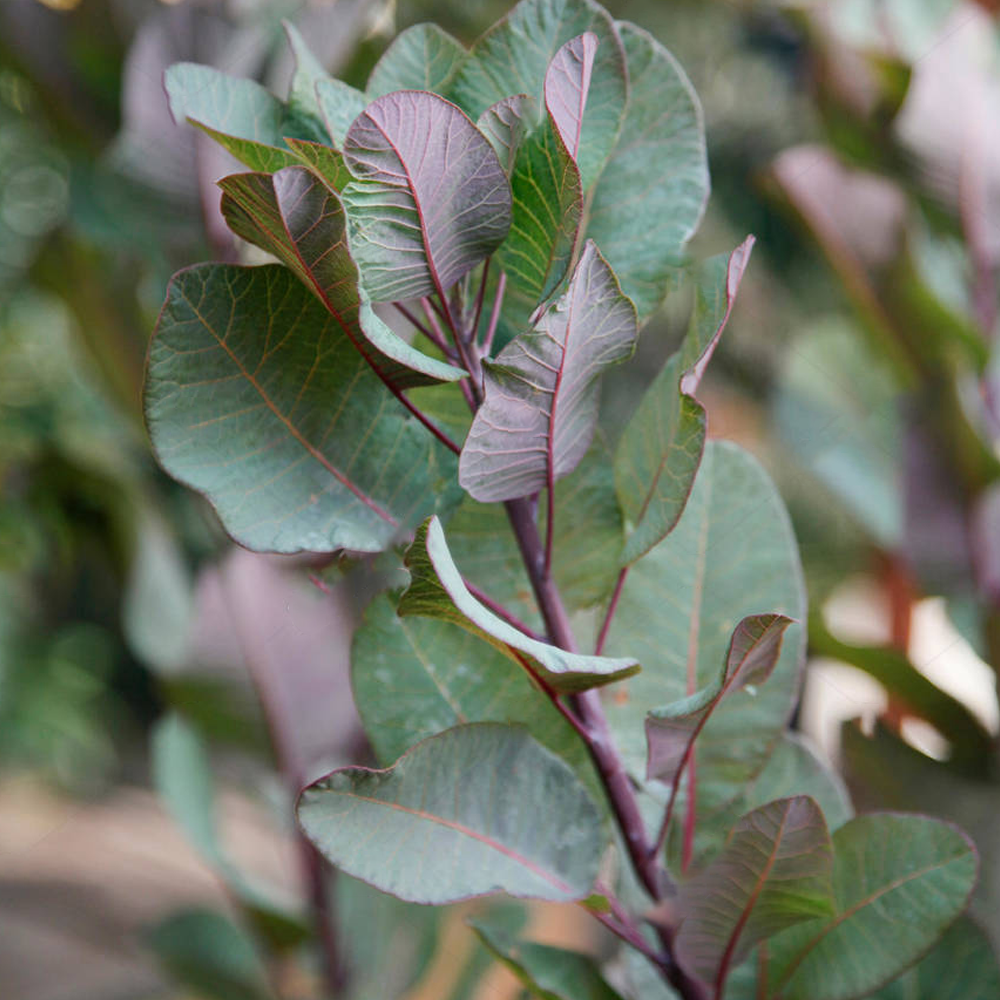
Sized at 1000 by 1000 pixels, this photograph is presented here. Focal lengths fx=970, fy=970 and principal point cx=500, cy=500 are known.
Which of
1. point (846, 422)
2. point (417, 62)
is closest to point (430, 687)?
point (417, 62)

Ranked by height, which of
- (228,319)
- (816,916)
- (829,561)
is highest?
(228,319)

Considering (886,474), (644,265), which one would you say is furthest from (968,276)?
(644,265)

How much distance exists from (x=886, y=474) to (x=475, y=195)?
323mm

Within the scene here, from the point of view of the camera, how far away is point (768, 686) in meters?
0.24

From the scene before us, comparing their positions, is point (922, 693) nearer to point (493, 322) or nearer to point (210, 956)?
point (493, 322)

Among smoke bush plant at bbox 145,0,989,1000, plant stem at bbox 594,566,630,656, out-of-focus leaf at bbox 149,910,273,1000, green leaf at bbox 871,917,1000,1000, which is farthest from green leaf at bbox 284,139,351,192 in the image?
out-of-focus leaf at bbox 149,910,273,1000

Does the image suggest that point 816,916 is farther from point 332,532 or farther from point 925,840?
point 332,532

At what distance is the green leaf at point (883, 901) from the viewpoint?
0.22m

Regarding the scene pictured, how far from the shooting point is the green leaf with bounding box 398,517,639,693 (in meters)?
0.16

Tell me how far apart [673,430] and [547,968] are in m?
0.14

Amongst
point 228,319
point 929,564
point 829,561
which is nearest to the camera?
point 228,319

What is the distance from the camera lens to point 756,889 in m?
0.22

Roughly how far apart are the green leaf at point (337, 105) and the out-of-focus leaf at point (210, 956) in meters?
0.40

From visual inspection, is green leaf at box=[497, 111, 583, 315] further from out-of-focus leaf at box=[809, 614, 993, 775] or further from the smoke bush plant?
out-of-focus leaf at box=[809, 614, 993, 775]
